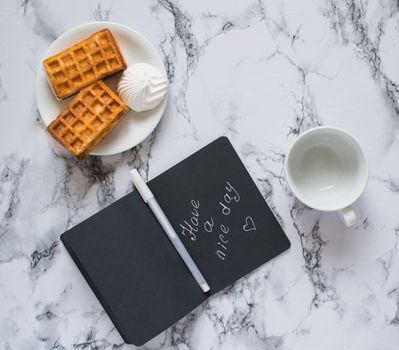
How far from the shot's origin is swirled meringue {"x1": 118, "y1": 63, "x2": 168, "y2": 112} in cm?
89

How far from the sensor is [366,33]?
0.97 metres

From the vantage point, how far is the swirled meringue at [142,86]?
0.89m

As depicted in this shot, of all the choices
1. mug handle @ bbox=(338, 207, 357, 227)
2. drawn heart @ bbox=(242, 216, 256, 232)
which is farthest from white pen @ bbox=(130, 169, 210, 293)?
mug handle @ bbox=(338, 207, 357, 227)

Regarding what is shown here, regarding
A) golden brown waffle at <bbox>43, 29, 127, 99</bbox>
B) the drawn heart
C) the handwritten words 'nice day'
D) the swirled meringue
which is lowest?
the drawn heart

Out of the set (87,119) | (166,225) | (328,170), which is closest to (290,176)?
(328,170)

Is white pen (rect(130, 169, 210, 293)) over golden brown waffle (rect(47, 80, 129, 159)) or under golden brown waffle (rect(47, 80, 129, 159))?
under

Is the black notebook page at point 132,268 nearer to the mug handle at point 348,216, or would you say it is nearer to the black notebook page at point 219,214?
the black notebook page at point 219,214

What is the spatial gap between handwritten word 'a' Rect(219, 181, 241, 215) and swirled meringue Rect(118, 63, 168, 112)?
179 millimetres

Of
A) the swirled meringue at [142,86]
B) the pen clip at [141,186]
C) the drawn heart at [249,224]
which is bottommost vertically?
the drawn heart at [249,224]

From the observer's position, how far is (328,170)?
37.3 inches

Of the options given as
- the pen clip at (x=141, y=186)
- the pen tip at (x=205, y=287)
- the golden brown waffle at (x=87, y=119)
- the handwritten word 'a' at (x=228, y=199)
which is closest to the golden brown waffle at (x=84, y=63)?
the golden brown waffle at (x=87, y=119)

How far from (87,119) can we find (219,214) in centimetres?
25

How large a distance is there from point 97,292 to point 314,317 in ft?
1.15

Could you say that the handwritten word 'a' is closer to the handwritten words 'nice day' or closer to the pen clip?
the handwritten words 'nice day'
